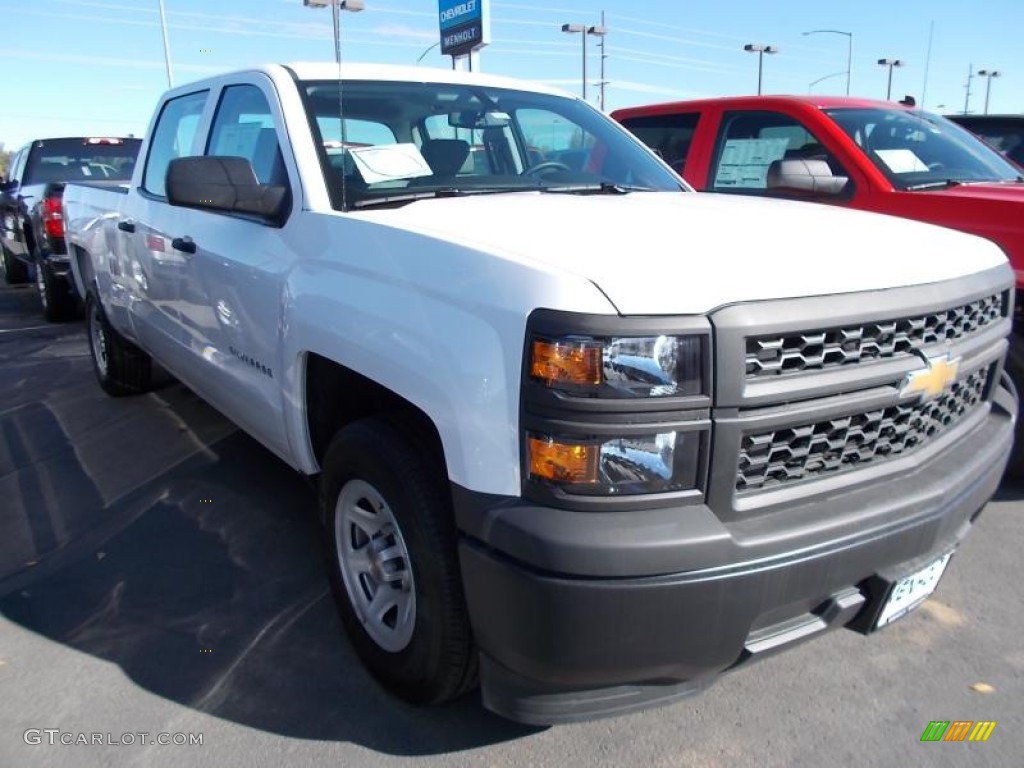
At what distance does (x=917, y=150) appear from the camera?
4918 mm

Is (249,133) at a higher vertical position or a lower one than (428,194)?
higher

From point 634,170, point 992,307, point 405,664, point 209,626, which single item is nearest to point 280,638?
point 209,626

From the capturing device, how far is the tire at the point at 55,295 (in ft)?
29.3

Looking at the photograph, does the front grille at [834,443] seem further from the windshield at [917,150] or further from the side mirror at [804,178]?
the windshield at [917,150]

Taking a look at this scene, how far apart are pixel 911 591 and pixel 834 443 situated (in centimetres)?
54

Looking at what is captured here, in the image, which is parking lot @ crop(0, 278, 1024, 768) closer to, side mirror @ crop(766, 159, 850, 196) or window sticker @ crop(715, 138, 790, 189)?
side mirror @ crop(766, 159, 850, 196)

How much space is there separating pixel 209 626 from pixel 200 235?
1622 mm

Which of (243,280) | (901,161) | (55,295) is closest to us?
(243,280)

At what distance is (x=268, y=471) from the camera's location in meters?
4.42

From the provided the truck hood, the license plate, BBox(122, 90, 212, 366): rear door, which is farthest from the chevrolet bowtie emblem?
BBox(122, 90, 212, 366): rear door

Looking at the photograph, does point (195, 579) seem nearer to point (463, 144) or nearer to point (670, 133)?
point (463, 144)

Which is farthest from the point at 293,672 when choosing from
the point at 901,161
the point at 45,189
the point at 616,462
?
the point at 45,189

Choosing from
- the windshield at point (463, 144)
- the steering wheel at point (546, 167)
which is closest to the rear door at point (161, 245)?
the windshield at point (463, 144)

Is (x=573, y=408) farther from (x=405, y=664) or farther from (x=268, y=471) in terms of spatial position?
(x=268, y=471)
